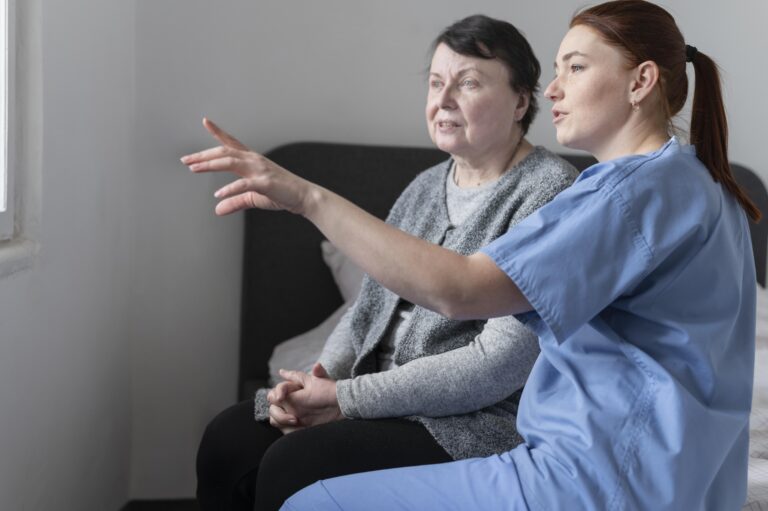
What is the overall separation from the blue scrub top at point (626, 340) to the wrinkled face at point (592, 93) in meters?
0.11

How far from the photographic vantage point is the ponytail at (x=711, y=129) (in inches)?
45.9

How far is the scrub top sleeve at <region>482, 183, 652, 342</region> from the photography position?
104 centimetres

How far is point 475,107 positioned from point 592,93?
48 cm

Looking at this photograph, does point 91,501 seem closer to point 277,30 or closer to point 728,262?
point 277,30

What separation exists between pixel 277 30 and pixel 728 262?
5.41ft

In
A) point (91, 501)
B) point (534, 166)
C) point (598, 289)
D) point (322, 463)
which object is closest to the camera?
point (598, 289)

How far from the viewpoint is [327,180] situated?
8.01 feet

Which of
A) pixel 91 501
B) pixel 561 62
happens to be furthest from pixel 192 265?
pixel 561 62

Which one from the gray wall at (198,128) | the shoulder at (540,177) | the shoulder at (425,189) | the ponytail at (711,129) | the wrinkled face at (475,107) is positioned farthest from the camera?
the gray wall at (198,128)

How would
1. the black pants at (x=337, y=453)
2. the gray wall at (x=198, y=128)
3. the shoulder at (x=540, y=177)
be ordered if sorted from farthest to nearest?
the gray wall at (x=198, y=128) < the shoulder at (x=540, y=177) < the black pants at (x=337, y=453)

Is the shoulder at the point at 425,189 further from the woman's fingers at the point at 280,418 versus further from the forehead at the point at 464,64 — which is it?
the woman's fingers at the point at 280,418

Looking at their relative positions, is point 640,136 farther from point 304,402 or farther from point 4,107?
point 4,107

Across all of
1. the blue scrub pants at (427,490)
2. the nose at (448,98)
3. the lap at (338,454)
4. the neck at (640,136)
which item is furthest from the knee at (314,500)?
the nose at (448,98)

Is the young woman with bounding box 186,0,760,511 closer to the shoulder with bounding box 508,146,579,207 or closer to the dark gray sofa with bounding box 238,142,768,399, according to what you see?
the shoulder with bounding box 508,146,579,207
